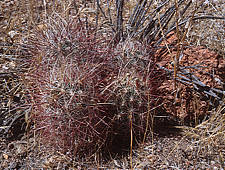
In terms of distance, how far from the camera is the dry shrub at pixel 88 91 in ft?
3.75

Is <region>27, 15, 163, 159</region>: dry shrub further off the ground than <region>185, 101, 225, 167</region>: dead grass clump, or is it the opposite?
<region>27, 15, 163, 159</region>: dry shrub

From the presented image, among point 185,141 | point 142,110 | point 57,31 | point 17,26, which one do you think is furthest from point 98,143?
point 17,26

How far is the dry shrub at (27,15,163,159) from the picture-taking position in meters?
1.14

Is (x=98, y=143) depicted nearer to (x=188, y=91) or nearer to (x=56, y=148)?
(x=56, y=148)

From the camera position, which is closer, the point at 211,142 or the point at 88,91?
the point at 88,91

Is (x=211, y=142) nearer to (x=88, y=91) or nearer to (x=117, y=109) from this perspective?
(x=117, y=109)

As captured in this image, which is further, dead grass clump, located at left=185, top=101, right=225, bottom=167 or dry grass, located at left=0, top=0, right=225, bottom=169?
dead grass clump, located at left=185, top=101, right=225, bottom=167

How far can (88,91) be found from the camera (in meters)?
1.15

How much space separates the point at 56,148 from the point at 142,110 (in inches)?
20.7

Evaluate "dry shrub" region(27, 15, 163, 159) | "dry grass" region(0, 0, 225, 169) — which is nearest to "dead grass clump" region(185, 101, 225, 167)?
"dry grass" region(0, 0, 225, 169)

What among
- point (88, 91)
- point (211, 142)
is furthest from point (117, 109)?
point (211, 142)

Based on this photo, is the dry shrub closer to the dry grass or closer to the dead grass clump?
the dry grass

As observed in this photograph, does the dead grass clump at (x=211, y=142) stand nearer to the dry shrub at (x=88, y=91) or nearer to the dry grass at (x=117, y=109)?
the dry grass at (x=117, y=109)

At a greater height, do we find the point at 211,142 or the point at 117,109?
the point at 117,109
